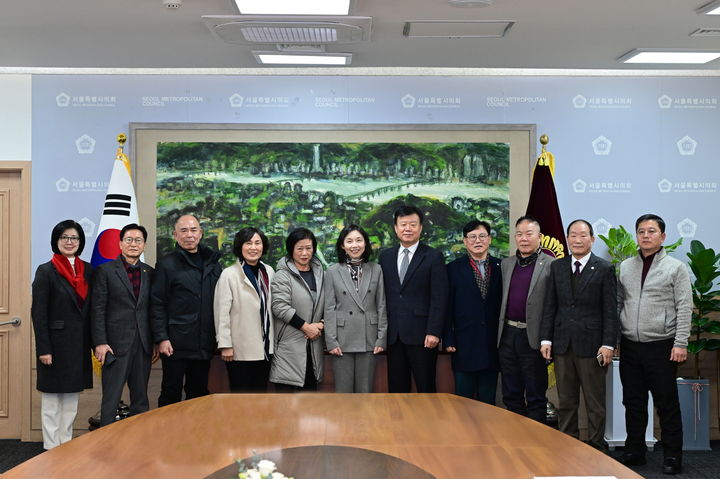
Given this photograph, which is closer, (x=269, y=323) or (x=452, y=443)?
(x=452, y=443)

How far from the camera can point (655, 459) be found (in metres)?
5.17

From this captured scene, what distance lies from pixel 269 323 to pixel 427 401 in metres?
1.71

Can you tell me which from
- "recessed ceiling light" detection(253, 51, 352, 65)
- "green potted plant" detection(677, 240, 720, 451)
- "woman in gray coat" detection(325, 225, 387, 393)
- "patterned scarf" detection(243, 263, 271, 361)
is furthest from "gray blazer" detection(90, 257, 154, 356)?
"green potted plant" detection(677, 240, 720, 451)

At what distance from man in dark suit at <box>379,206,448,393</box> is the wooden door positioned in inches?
118

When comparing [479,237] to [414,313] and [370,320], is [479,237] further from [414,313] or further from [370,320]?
[370,320]

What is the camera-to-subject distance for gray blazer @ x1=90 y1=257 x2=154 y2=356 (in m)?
4.84

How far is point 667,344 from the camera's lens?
15.7 ft

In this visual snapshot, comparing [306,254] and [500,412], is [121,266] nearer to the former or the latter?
[306,254]

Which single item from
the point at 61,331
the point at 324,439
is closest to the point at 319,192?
the point at 61,331

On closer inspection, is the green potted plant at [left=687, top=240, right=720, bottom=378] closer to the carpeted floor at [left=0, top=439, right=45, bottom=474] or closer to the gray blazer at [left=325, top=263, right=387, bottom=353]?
the gray blazer at [left=325, top=263, right=387, bottom=353]

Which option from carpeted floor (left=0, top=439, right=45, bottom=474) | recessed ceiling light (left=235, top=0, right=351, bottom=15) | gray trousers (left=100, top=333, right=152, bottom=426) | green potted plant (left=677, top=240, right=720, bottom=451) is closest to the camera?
recessed ceiling light (left=235, top=0, right=351, bottom=15)

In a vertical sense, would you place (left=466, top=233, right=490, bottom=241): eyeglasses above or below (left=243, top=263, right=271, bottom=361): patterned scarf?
above

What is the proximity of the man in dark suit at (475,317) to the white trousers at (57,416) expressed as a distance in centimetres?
261

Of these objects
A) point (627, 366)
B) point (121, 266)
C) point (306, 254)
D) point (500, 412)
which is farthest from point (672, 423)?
point (121, 266)
